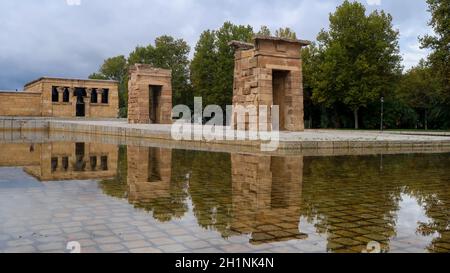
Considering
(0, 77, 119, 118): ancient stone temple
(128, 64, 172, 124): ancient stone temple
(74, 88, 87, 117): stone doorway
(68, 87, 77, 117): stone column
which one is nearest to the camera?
(128, 64, 172, 124): ancient stone temple

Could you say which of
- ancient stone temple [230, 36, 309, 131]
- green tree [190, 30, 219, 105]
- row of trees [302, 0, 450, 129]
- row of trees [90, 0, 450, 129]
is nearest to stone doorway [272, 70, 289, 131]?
ancient stone temple [230, 36, 309, 131]

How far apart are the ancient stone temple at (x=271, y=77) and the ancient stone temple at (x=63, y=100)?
95.6 ft

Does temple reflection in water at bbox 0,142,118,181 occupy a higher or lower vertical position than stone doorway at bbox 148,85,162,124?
lower

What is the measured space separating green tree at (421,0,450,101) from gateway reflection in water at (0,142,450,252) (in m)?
22.5

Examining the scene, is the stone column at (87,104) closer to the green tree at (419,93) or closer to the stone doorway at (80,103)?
the stone doorway at (80,103)

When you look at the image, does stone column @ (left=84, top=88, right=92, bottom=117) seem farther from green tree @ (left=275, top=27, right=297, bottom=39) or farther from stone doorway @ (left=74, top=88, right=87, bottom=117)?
green tree @ (left=275, top=27, right=297, bottom=39)

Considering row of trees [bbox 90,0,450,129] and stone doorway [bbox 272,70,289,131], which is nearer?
stone doorway [bbox 272,70,289,131]

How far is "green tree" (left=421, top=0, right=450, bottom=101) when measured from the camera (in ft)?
98.0

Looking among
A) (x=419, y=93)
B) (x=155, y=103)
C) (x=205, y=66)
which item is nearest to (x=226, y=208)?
(x=155, y=103)

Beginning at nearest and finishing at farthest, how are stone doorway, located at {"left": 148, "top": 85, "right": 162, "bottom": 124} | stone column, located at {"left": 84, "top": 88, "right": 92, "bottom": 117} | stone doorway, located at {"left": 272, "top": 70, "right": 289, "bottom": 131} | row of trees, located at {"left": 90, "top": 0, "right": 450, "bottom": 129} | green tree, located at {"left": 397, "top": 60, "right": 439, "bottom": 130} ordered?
stone doorway, located at {"left": 272, "top": 70, "right": 289, "bottom": 131}
stone doorway, located at {"left": 148, "top": 85, "right": 162, "bottom": 124}
row of trees, located at {"left": 90, "top": 0, "right": 450, "bottom": 129}
green tree, located at {"left": 397, "top": 60, "right": 439, "bottom": 130}
stone column, located at {"left": 84, "top": 88, "right": 92, "bottom": 117}

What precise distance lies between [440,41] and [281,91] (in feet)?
52.1
